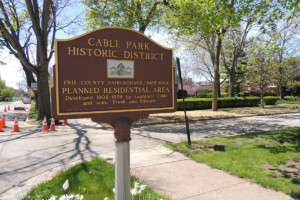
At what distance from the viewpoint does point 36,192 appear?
12.0 feet

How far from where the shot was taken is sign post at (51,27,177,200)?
2.39 metres

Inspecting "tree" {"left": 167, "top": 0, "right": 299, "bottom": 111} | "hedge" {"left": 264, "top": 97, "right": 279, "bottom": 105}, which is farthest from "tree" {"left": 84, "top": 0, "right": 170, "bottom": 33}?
"hedge" {"left": 264, "top": 97, "right": 279, "bottom": 105}

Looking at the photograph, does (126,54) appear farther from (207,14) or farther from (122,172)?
(207,14)

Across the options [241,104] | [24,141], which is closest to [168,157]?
[24,141]

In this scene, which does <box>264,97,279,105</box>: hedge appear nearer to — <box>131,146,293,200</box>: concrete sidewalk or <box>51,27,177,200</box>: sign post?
<box>131,146,293,200</box>: concrete sidewalk

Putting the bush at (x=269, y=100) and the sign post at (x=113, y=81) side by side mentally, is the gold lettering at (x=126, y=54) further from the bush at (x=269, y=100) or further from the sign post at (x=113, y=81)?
the bush at (x=269, y=100)

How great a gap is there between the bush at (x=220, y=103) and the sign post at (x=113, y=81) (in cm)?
1645

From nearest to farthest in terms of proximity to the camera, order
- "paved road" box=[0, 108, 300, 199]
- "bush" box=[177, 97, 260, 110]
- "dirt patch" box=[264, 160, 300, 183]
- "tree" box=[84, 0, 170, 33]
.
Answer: "dirt patch" box=[264, 160, 300, 183]
"paved road" box=[0, 108, 300, 199]
"tree" box=[84, 0, 170, 33]
"bush" box=[177, 97, 260, 110]

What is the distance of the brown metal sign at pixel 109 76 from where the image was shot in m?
2.39

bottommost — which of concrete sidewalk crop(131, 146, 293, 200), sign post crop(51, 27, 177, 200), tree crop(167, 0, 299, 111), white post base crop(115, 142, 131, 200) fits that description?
concrete sidewalk crop(131, 146, 293, 200)

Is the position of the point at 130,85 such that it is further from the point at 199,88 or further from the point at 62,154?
the point at 199,88

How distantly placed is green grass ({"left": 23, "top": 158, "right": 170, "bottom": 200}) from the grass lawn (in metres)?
2.04

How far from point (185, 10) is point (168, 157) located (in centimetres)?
842

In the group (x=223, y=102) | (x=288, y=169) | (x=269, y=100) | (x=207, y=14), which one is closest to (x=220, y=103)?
(x=223, y=102)
